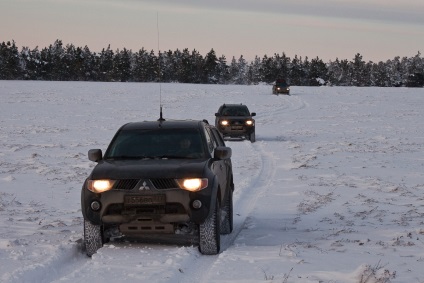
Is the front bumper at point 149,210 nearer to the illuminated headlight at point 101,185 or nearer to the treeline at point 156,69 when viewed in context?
the illuminated headlight at point 101,185

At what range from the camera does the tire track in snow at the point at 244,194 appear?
662 centimetres

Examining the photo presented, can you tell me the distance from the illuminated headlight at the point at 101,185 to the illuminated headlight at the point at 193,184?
0.83 metres

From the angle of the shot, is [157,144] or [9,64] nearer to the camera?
[157,144]

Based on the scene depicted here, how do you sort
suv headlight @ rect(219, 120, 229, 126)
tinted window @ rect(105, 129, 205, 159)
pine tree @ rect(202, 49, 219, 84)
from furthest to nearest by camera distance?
pine tree @ rect(202, 49, 219, 84) < suv headlight @ rect(219, 120, 229, 126) < tinted window @ rect(105, 129, 205, 159)

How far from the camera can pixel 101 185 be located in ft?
24.1

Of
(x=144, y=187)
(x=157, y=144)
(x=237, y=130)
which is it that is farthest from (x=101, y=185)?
(x=237, y=130)

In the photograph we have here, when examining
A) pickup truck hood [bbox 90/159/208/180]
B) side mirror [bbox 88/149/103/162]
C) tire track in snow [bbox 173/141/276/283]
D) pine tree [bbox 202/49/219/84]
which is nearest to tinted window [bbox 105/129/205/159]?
side mirror [bbox 88/149/103/162]

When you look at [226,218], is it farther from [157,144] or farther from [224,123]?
[224,123]

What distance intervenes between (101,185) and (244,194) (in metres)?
5.73

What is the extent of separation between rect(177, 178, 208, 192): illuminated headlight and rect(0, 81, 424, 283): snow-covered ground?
2.58ft

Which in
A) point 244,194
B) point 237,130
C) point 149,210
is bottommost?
point 237,130

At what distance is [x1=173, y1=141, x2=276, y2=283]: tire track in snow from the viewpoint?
21.7 ft

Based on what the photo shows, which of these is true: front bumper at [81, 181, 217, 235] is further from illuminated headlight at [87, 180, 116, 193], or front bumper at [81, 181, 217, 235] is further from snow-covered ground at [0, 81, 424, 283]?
Result: snow-covered ground at [0, 81, 424, 283]

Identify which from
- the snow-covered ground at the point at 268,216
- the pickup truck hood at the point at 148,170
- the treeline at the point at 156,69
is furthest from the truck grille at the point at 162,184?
the treeline at the point at 156,69
